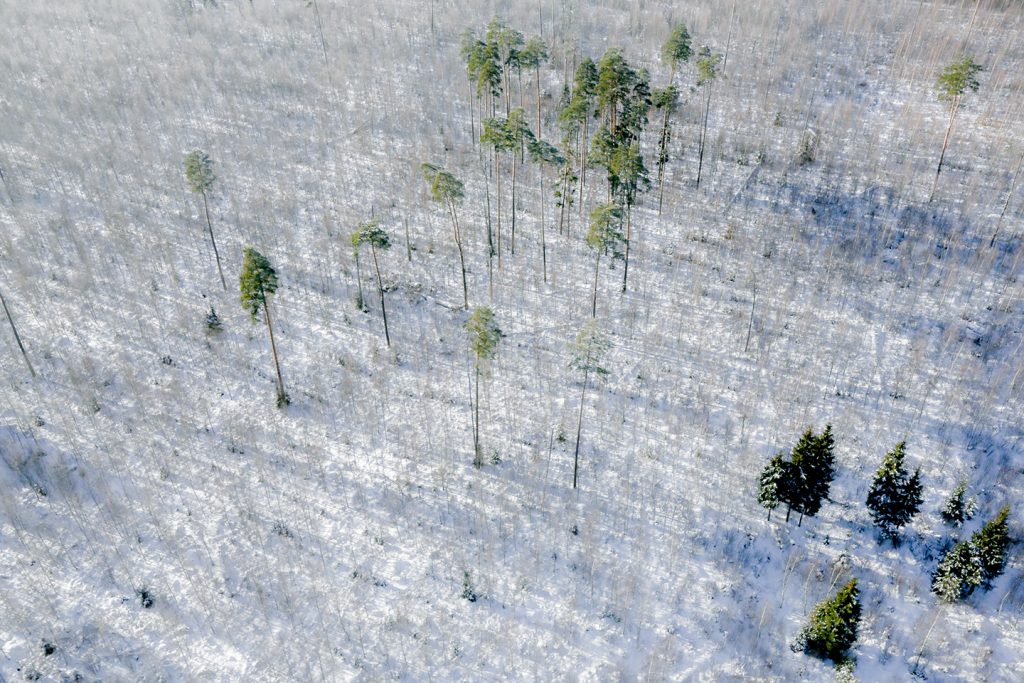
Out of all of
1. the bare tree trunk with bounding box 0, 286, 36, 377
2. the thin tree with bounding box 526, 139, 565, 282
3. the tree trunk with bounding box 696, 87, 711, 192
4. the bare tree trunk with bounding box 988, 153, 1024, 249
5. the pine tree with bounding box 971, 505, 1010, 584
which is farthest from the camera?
the tree trunk with bounding box 696, 87, 711, 192

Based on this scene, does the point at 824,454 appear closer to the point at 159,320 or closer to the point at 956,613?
the point at 956,613

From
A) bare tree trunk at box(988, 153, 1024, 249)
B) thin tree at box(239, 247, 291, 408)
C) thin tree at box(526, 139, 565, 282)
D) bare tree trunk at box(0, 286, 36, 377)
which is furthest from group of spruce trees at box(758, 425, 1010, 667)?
bare tree trunk at box(0, 286, 36, 377)

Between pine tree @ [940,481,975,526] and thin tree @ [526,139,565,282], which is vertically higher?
thin tree @ [526,139,565,282]

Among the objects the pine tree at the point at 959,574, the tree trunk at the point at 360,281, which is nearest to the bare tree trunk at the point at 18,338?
the tree trunk at the point at 360,281

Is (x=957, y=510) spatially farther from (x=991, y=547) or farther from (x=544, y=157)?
(x=544, y=157)

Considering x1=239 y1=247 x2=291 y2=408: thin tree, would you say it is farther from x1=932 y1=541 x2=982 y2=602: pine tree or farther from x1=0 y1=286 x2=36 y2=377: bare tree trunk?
x1=932 y1=541 x2=982 y2=602: pine tree

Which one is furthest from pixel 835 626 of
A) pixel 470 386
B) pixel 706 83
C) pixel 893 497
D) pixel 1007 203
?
pixel 706 83

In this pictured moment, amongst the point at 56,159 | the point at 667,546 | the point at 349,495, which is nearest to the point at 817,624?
the point at 667,546
